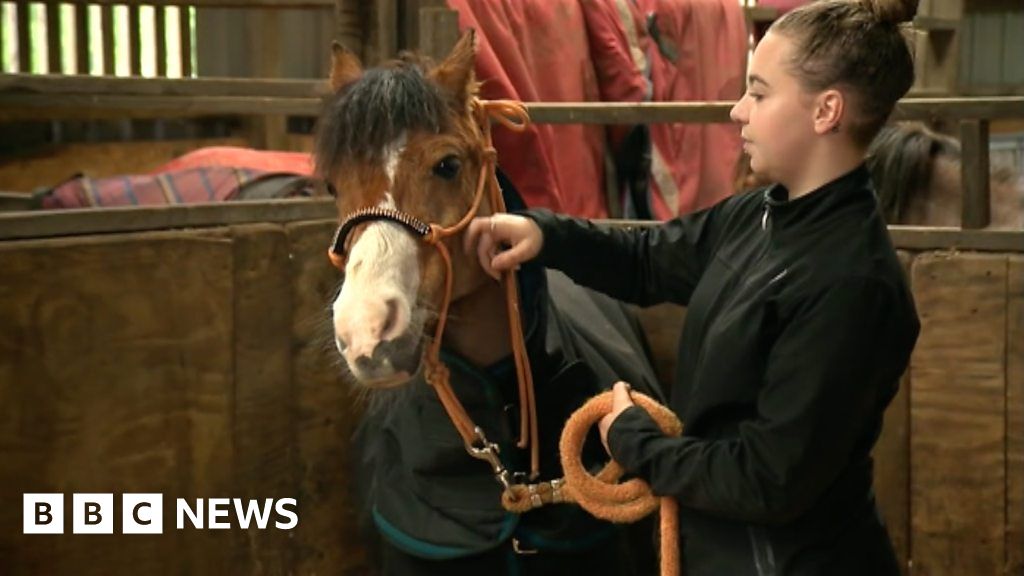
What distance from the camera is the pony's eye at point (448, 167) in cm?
183

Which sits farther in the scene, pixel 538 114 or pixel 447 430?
pixel 538 114

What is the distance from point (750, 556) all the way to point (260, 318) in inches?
51.0

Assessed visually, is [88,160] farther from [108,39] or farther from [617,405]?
[617,405]

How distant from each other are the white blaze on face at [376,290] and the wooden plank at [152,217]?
78 cm

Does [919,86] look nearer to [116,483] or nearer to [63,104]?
[63,104]

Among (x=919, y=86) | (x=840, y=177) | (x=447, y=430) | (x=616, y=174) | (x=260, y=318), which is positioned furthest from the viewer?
(x=919, y=86)

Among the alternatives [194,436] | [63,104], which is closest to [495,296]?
[194,436]

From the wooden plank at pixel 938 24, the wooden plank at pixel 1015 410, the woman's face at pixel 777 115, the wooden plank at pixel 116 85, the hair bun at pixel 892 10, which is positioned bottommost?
the wooden plank at pixel 1015 410

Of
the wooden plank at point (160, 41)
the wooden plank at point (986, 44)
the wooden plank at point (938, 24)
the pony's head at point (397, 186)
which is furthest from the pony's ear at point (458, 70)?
the wooden plank at point (986, 44)

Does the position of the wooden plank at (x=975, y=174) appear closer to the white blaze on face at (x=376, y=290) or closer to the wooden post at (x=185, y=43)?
the white blaze on face at (x=376, y=290)

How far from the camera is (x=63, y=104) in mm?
2793

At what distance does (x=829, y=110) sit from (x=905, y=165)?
213cm

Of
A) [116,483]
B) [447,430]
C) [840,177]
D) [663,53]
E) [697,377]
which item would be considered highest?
[663,53]

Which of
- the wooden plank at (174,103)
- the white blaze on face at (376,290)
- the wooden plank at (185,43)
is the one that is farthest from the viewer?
the wooden plank at (185,43)
